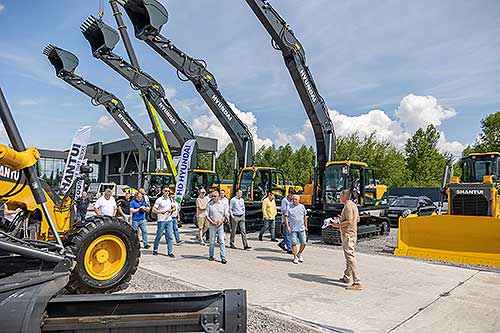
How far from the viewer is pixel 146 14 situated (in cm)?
1458

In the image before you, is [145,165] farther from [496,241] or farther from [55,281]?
[55,281]

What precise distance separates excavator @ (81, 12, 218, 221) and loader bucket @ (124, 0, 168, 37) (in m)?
2.97

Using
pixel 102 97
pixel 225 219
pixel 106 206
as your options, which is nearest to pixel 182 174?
pixel 106 206

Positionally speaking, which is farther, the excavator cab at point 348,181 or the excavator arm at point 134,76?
the excavator arm at point 134,76

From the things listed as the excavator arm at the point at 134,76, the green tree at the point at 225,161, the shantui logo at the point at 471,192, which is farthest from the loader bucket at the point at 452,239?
the green tree at the point at 225,161

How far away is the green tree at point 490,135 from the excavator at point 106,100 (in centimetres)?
2926

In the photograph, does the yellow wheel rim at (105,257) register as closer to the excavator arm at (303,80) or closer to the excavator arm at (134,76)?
the excavator arm at (303,80)

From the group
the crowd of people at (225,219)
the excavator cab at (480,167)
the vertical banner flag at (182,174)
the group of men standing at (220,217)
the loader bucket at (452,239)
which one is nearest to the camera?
the crowd of people at (225,219)

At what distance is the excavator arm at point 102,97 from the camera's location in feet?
65.2

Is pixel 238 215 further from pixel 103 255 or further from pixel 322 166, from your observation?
pixel 103 255

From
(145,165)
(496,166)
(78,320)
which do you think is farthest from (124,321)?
(145,165)

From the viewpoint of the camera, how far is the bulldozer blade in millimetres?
19594

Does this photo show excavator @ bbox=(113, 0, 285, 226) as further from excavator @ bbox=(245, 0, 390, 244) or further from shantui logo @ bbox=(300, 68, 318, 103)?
shantui logo @ bbox=(300, 68, 318, 103)

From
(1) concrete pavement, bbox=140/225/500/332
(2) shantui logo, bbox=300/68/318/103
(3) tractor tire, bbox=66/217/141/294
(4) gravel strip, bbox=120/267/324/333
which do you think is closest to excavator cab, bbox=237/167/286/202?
(2) shantui logo, bbox=300/68/318/103
